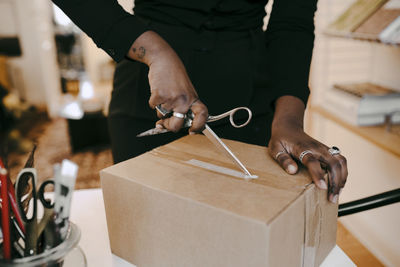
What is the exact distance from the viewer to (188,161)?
64 centimetres

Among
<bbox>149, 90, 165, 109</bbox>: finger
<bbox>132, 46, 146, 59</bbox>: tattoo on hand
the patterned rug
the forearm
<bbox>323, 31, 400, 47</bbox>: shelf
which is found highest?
<bbox>132, 46, 146, 59</bbox>: tattoo on hand

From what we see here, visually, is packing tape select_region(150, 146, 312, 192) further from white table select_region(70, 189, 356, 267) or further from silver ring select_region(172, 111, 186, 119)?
white table select_region(70, 189, 356, 267)

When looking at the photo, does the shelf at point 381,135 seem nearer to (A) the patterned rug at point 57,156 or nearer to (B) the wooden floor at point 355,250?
(B) the wooden floor at point 355,250

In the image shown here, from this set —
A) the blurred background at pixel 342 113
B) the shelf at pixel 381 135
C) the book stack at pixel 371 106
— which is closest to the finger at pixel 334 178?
the blurred background at pixel 342 113

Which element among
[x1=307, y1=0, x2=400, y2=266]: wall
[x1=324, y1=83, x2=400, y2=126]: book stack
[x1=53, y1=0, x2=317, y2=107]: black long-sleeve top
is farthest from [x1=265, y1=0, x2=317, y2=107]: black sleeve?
[x1=307, y1=0, x2=400, y2=266]: wall

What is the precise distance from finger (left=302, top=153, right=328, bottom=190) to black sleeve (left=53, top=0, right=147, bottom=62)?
365 mm

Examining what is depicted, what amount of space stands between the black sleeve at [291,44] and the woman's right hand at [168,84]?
31cm

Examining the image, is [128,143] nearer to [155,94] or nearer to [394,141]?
[155,94]

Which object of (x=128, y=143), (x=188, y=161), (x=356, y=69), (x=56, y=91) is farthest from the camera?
(x=56, y=91)

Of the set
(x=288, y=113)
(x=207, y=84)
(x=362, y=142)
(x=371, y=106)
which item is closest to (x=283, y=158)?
(x=288, y=113)

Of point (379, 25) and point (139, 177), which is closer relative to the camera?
point (139, 177)

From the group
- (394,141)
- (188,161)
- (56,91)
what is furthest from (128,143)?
(56,91)

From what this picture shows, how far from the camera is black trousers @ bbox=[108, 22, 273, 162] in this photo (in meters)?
0.82

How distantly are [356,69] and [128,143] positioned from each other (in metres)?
1.81
